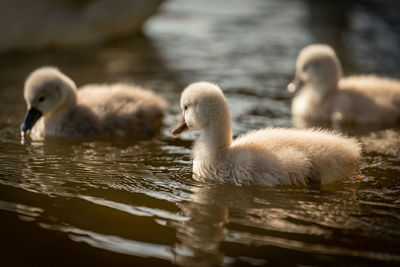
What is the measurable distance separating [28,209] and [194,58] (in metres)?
6.15

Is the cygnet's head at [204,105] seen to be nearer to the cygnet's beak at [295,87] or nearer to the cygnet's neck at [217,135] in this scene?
the cygnet's neck at [217,135]

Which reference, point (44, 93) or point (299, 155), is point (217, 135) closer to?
point (299, 155)

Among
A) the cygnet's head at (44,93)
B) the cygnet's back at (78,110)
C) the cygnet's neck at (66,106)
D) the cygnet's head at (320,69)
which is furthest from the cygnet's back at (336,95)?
the cygnet's head at (44,93)

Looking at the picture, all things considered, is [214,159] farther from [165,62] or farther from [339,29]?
[339,29]

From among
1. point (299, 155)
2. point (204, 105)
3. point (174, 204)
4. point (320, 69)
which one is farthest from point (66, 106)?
point (320, 69)

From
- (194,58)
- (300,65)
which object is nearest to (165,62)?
(194,58)

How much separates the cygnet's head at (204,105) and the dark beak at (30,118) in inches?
75.8

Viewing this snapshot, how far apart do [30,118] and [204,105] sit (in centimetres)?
220

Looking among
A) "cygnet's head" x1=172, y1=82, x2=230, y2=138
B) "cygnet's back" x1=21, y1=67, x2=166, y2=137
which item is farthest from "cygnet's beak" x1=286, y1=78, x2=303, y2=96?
"cygnet's head" x1=172, y1=82, x2=230, y2=138

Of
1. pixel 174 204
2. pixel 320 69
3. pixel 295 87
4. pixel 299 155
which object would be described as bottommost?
pixel 174 204

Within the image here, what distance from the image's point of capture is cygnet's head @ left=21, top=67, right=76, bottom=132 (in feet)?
20.1

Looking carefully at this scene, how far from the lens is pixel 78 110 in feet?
20.7

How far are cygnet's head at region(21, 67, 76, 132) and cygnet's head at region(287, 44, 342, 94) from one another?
2.78 metres

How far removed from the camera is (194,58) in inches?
394
